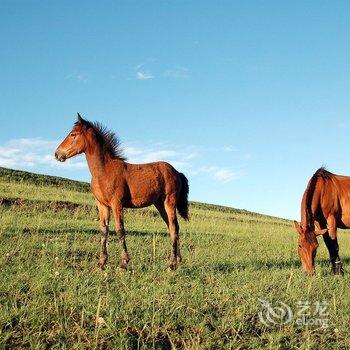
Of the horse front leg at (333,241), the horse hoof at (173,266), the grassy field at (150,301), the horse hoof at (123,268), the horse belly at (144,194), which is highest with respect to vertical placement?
the horse belly at (144,194)

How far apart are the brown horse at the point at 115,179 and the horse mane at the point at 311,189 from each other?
3.24 meters

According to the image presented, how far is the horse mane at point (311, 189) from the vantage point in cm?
1106

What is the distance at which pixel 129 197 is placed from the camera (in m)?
10.6

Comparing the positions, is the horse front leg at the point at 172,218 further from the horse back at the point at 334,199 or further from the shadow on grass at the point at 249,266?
the horse back at the point at 334,199

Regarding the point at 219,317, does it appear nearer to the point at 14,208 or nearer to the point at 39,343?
the point at 39,343

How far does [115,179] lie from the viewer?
34.2 ft

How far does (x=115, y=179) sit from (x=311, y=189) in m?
5.05

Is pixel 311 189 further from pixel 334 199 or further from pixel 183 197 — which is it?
pixel 183 197

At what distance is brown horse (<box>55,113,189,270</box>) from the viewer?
1032 centimetres

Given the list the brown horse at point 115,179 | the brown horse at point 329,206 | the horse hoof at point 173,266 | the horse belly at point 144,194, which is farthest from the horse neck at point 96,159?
the brown horse at point 329,206

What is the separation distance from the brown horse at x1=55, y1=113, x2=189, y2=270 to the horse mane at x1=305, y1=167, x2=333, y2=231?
324 centimetres

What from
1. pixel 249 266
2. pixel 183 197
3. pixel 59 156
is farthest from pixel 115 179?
pixel 249 266

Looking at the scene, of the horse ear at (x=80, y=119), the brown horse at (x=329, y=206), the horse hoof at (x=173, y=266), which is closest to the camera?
the horse hoof at (x=173, y=266)

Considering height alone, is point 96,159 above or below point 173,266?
above
